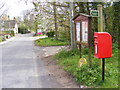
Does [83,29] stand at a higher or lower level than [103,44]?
higher

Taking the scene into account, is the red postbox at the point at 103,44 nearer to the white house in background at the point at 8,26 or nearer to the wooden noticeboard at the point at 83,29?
the wooden noticeboard at the point at 83,29

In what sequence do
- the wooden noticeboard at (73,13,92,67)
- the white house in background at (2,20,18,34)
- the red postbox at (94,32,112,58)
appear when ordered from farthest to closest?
the white house in background at (2,20,18,34)
the wooden noticeboard at (73,13,92,67)
the red postbox at (94,32,112,58)

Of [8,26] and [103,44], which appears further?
[8,26]

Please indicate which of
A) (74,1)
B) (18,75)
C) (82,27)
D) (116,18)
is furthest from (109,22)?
(18,75)

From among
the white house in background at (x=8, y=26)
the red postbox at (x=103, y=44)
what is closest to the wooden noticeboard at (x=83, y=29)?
the red postbox at (x=103, y=44)

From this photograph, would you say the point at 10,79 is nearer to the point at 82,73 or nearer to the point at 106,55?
the point at 82,73

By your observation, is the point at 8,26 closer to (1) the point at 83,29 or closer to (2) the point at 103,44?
(1) the point at 83,29

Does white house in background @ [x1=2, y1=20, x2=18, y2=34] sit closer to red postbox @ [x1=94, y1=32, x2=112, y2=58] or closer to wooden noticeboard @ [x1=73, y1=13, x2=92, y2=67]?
wooden noticeboard @ [x1=73, y1=13, x2=92, y2=67]

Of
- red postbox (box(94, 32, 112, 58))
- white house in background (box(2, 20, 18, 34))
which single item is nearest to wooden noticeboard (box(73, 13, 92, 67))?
red postbox (box(94, 32, 112, 58))

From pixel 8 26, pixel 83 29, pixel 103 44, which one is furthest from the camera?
pixel 8 26

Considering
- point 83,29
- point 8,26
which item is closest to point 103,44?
point 83,29

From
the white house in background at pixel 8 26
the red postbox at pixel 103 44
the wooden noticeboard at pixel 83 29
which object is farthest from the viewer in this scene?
the white house in background at pixel 8 26

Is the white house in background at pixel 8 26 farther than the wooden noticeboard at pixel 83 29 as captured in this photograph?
Yes

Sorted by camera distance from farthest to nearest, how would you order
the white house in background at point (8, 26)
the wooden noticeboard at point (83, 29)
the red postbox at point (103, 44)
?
1. the white house in background at point (8, 26)
2. the wooden noticeboard at point (83, 29)
3. the red postbox at point (103, 44)
